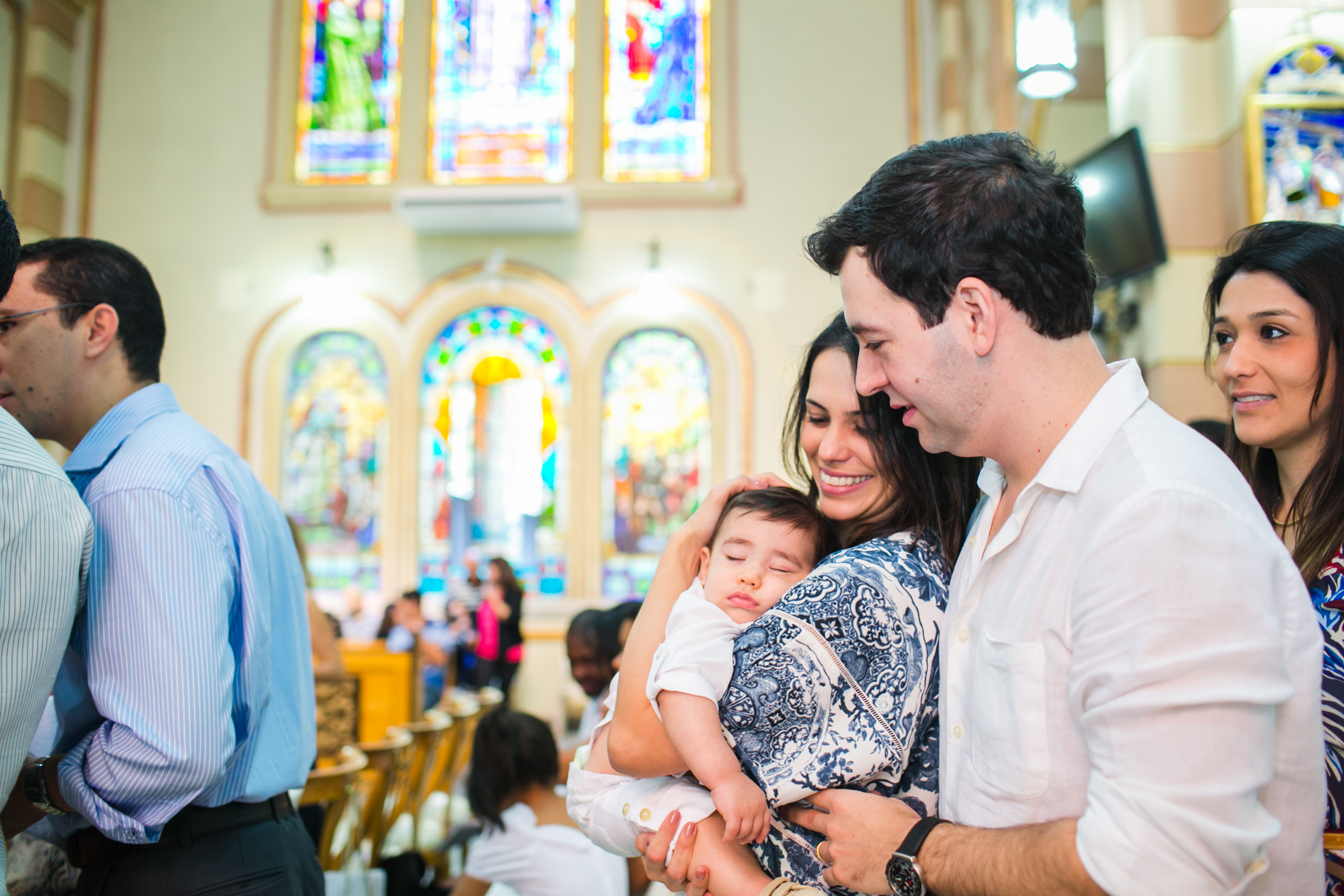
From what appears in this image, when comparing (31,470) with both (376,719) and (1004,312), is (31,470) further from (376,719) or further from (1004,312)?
(376,719)

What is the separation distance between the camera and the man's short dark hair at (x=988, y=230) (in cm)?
110

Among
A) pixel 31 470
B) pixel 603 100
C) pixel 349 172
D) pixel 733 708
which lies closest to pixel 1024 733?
pixel 733 708

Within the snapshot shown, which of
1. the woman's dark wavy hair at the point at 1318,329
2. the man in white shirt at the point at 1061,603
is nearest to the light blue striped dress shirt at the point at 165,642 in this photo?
the man in white shirt at the point at 1061,603

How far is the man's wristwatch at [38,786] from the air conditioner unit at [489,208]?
680 cm

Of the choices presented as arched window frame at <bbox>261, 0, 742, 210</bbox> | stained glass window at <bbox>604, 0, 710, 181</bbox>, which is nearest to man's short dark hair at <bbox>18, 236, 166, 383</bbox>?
arched window frame at <bbox>261, 0, 742, 210</bbox>

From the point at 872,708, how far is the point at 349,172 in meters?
8.43

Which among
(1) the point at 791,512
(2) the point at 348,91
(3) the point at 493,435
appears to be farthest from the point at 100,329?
(2) the point at 348,91

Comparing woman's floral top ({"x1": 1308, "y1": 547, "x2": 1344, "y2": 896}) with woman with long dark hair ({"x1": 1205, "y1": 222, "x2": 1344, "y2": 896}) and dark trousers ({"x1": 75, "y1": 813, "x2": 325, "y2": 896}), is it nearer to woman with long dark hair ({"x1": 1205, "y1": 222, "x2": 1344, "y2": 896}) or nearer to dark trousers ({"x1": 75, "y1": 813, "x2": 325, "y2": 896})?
woman with long dark hair ({"x1": 1205, "y1": 222, "x2": 1344, "y2": 896})

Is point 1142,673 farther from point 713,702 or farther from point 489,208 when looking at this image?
point 489,208

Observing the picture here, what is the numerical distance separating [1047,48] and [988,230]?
3.86 m

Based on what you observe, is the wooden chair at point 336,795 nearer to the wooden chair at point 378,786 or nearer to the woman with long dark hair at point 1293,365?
the wooden chair at point 378,786

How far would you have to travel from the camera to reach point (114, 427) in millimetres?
1629

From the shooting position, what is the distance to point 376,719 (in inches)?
211

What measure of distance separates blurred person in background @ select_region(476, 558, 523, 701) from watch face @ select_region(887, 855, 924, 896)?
6.34 metres
